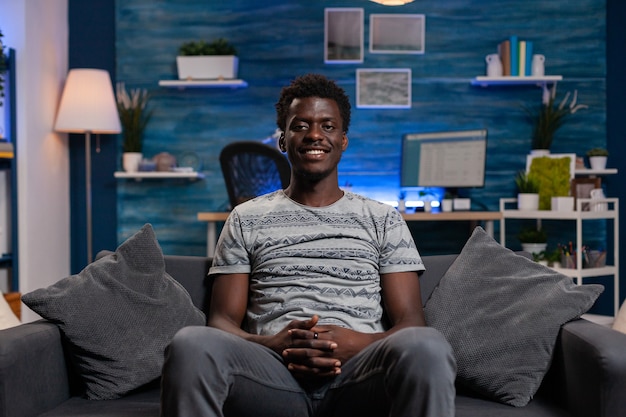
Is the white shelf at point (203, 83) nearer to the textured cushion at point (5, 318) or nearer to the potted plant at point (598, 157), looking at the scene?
the potted plant at point (598, 157)

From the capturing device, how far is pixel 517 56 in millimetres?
4832

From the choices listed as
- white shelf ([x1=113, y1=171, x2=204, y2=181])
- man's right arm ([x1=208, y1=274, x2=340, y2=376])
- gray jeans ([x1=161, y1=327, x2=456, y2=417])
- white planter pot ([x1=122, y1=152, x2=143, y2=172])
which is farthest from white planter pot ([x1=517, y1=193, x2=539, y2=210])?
gray jeans ([x1=161, y1=327, x2=456, y2=417])

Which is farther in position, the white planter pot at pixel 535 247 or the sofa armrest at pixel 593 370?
the white planter pot at pixel 535 247

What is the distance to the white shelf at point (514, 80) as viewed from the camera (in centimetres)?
478

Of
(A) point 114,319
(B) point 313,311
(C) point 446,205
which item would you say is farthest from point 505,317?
(C) point 446,205

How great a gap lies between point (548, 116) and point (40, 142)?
312cm

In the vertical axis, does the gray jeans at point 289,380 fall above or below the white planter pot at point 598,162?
below

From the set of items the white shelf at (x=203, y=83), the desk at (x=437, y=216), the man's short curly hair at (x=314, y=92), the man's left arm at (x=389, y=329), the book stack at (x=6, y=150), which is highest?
the white shelf at (x=203, y=83)

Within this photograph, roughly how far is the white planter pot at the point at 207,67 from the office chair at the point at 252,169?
0.91 meters

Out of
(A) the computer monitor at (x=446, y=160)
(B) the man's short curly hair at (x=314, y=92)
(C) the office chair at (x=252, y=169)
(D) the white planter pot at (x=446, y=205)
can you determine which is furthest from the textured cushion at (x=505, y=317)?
(A) the computer monitor at (x=446, y=160)

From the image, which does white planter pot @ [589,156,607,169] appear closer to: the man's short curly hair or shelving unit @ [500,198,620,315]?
shelving unit @ [500,198,620,315]

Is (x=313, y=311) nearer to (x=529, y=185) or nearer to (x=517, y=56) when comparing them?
(x=529, y=185)

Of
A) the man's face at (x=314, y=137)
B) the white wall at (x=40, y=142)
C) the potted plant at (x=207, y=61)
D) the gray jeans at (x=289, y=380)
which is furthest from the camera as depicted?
the potted plant at (x=207, y=61)

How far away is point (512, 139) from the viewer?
4996 mm
